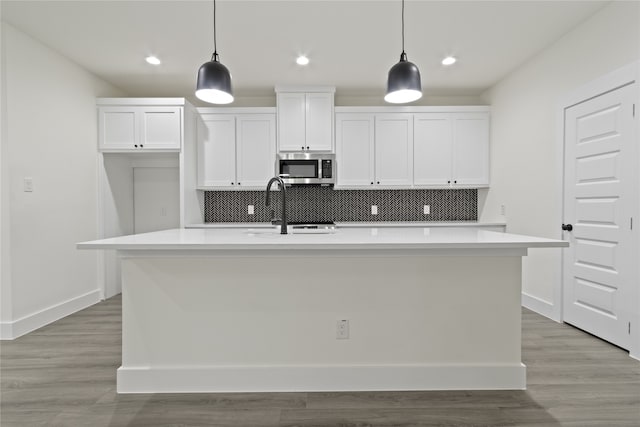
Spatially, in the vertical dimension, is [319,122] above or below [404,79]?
above

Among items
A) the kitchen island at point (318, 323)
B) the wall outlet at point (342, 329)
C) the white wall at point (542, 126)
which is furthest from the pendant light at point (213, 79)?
the white wall at point (542, 126)

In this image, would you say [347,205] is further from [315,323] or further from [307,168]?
[315,323]

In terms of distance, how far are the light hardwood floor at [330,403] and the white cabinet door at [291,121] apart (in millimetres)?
2948

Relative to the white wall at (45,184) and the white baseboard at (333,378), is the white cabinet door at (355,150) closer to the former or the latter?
the white baseboard at (333,378)

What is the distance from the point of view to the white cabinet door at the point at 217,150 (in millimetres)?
4316

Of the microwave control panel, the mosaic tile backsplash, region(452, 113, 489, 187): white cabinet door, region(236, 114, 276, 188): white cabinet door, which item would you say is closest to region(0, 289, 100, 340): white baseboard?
the mosaic tile backsplash

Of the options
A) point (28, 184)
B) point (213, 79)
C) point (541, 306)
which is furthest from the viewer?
point (541, 306)

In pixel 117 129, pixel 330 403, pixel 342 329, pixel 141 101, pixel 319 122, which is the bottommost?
pixel 330 403

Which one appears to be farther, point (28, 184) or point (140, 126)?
point (140, 126)

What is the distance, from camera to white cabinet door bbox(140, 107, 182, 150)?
3.94 meters

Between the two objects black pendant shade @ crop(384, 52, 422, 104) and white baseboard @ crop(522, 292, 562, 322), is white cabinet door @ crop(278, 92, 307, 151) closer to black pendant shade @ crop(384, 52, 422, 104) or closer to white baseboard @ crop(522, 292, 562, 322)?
black pendant shade @ crop(384, 52, 422, 104)

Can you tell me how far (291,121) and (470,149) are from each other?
2.41 meters

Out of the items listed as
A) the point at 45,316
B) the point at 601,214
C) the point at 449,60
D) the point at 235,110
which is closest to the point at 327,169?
the point at 235,110

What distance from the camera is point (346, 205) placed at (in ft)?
15.4
